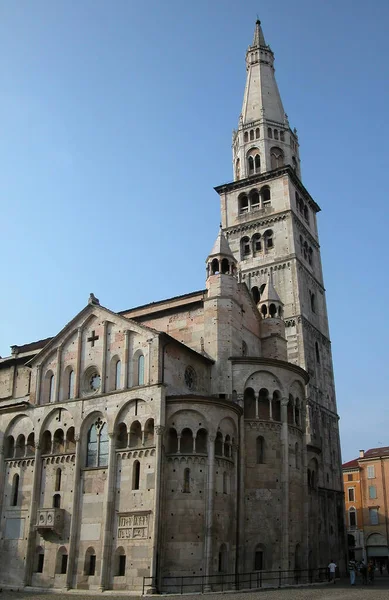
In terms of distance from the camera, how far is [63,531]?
32812 millimetres

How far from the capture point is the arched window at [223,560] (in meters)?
30.4

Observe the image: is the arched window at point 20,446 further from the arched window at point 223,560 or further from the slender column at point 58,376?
the arched window at point 223,560

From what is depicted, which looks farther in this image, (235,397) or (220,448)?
(235,397)

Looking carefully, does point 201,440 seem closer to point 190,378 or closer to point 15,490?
point 190,378

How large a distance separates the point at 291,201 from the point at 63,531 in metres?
35.1

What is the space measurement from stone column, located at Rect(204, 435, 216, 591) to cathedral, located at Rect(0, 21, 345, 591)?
80mm

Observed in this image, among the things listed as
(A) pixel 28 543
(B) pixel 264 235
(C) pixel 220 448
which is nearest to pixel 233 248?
(B) pixel 264 235

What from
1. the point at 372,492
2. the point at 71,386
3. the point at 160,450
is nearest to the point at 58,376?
the point at 71,386

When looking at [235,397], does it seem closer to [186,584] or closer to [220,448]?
[220,448]

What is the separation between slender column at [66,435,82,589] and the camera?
31.4 meters

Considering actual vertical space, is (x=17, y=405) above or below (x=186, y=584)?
above

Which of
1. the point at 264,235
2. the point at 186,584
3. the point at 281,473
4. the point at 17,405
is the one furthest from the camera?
the point at 264,235

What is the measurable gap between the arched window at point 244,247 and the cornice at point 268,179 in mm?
5793

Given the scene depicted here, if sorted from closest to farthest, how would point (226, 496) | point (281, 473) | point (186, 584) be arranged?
point (186, 584), point (226, 496), point (281, 473)
